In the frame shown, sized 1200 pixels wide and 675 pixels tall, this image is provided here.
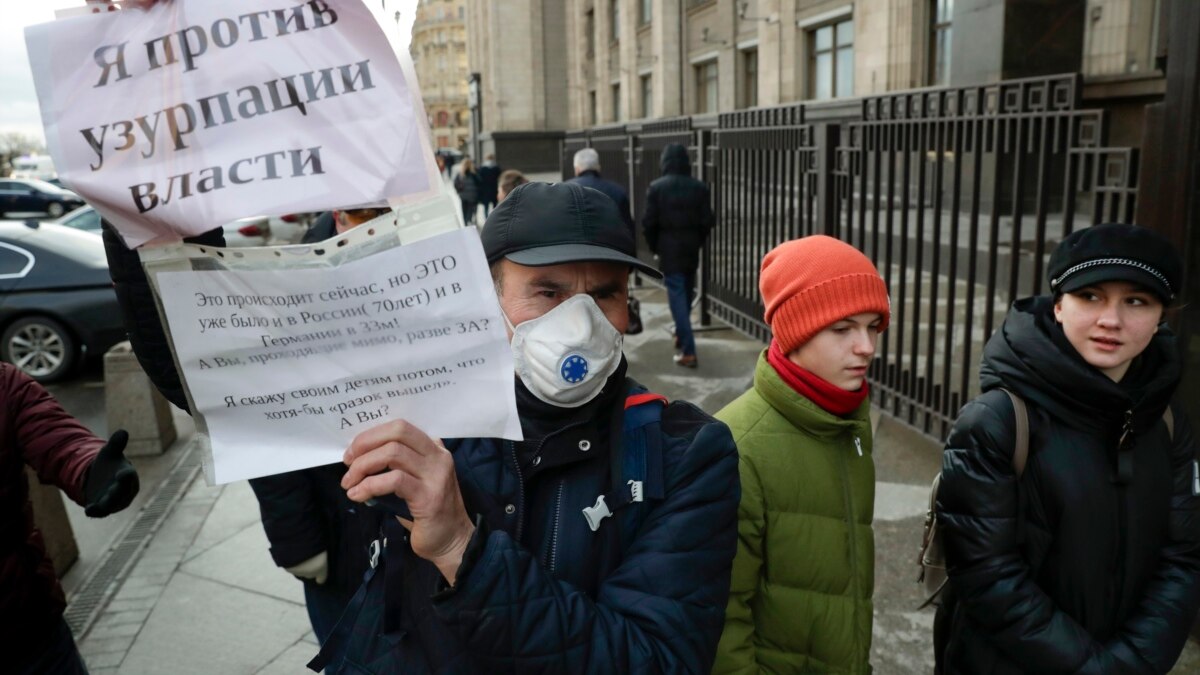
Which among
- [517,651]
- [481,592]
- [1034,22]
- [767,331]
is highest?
[1034,22]

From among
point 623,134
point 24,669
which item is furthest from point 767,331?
point 24,669

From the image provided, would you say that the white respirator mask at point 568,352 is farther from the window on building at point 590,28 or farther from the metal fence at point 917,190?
the window on building at point 590,28

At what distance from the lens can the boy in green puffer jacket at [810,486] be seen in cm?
210

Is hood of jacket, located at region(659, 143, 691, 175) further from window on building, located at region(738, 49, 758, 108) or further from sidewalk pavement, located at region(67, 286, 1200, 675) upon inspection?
window on building, located at region(738, 49, 758, 108)

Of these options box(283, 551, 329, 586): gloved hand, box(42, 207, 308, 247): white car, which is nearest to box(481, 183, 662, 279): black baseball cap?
box(283, 551, 329, 586): gloved hand

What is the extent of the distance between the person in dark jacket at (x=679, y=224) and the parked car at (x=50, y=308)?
18.7 ft

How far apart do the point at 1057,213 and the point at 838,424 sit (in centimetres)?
1244

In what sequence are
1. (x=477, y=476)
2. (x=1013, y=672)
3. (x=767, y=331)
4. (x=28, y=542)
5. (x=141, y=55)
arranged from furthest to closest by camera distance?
1. (x=767, y=331)
2. (x=28, y=542)
3. (x=1013, y=672)
4. (x=477, y=476)
5. (x=141, y=55)

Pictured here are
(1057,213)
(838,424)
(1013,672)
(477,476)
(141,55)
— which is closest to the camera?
(141,55)

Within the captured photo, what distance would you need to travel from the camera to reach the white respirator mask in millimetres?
1610

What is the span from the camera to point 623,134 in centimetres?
1328

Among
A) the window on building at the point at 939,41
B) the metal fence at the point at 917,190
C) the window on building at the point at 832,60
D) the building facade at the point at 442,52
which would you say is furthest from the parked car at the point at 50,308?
the building facade at the point at 442,52

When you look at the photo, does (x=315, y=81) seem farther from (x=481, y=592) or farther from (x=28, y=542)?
(x=28, y=542)

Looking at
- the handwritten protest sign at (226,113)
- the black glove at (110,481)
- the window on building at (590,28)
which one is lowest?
the black glove at (110,481)
